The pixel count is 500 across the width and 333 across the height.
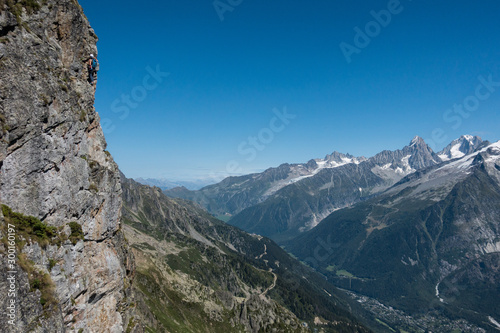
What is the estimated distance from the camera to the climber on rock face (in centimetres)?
4650

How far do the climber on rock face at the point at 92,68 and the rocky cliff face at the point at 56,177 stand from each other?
103 centimetres

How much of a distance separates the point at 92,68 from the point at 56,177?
21187 millimetres

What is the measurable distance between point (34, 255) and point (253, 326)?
6048 inches

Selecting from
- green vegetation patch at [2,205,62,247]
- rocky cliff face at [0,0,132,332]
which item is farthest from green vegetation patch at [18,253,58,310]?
green vegetation patch at [2,205,62,247]

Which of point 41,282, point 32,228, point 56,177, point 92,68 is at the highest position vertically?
point 92,68

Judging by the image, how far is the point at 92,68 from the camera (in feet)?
155

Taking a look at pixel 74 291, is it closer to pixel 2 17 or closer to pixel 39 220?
pixel 39 220

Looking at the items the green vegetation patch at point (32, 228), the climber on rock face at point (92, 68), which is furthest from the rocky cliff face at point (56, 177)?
the climber on rock face at point (92, 68)

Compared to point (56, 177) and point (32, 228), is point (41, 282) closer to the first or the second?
point (32, 228)

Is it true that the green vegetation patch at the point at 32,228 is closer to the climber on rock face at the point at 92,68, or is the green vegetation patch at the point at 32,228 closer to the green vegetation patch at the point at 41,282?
the green vegetation patch at the point at 41,282

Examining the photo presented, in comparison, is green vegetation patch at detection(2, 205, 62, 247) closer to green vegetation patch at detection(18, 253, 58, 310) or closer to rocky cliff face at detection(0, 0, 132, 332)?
rocky cliff face at detection(0, 0, 132, 332)

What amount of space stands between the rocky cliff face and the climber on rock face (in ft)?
3.39

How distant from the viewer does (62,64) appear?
40000 millimetres

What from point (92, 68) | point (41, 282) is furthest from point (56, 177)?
point (92, 68)
